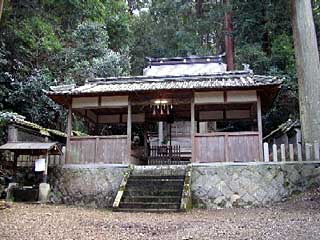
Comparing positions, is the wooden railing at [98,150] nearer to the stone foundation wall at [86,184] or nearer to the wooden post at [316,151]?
the stone foundation wall at [86,184]

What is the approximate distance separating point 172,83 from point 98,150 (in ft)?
13.0

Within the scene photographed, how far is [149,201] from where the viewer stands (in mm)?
10648

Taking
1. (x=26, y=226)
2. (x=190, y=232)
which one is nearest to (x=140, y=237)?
(x=190, y=232)

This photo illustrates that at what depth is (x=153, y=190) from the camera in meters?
11.2

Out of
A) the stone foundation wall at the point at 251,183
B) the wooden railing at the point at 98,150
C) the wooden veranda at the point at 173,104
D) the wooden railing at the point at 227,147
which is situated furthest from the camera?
the wooden railing at the point at 98,150

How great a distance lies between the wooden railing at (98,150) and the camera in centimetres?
1312

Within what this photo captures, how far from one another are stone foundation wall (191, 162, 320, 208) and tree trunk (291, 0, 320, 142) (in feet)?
5.13

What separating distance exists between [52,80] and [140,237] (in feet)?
48.1

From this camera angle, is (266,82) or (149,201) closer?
(149,201)

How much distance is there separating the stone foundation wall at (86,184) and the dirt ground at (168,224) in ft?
7.04

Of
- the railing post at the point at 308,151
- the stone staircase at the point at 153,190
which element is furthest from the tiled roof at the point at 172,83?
the stone staircase at the point at 153,190

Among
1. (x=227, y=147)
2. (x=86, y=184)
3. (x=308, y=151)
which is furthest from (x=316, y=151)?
(x=86, y=184)

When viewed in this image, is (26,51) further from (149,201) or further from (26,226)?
(26,226)

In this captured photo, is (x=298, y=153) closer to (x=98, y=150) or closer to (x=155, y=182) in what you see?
(x=155, y=182)
